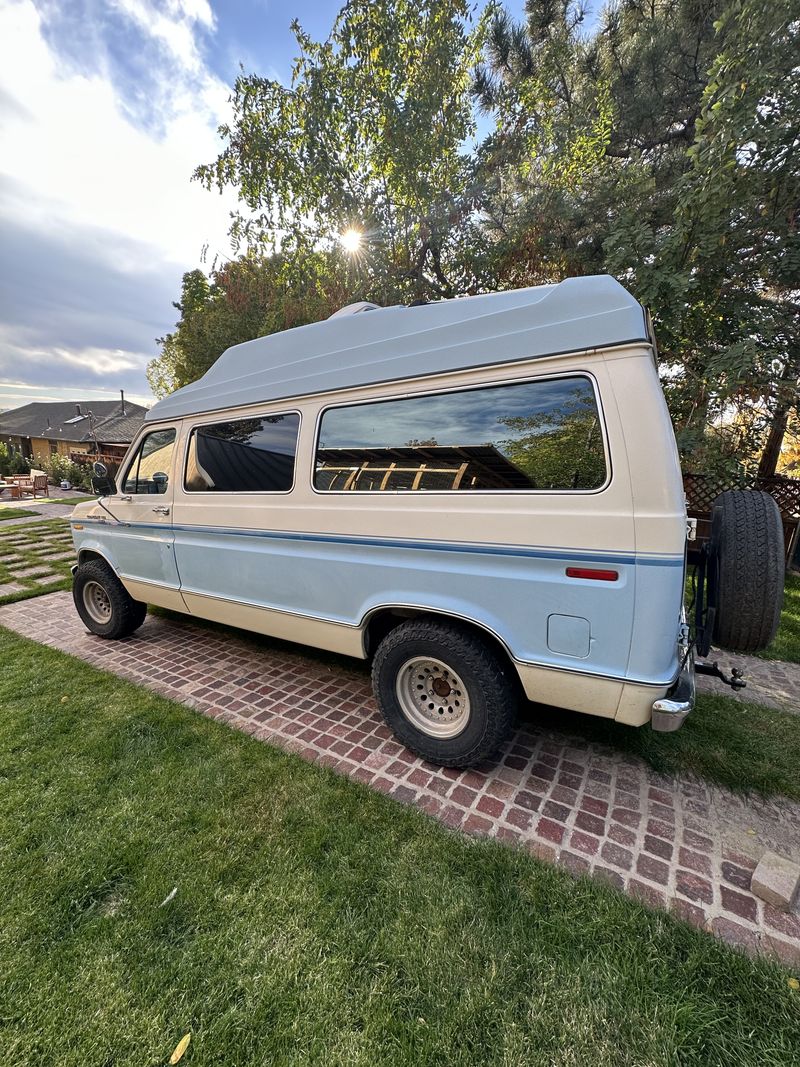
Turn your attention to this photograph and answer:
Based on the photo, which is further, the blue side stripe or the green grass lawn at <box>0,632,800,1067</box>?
the blue side stripe

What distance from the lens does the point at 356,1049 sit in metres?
1.47

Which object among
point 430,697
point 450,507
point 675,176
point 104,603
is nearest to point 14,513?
point 104,603

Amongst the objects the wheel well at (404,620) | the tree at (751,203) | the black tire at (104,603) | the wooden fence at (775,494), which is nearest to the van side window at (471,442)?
the wheel well at (404,620)

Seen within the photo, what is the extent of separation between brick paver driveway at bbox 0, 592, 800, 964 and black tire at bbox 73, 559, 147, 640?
71 cm

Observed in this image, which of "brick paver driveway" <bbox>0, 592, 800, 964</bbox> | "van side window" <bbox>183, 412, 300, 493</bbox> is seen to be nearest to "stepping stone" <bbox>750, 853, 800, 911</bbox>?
"brick paver driveway" <bbox>0, 592, 800, 964</bbox>

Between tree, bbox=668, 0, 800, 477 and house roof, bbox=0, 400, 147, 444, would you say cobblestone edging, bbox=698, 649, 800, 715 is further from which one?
house roof, bbox=0, 400, 147, 444

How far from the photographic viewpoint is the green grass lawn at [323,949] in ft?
4.87

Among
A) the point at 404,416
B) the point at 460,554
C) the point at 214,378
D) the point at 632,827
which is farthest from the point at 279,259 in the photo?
the point at 632,827

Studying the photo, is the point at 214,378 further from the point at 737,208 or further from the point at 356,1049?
the point at 737,208

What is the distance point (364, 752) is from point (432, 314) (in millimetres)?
2806

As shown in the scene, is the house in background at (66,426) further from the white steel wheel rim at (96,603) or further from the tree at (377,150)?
the white steel wheel rim at (96,603)

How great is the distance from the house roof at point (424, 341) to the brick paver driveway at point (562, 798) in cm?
235

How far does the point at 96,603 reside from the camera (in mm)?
4898

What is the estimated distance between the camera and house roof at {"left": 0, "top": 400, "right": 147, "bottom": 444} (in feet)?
116
